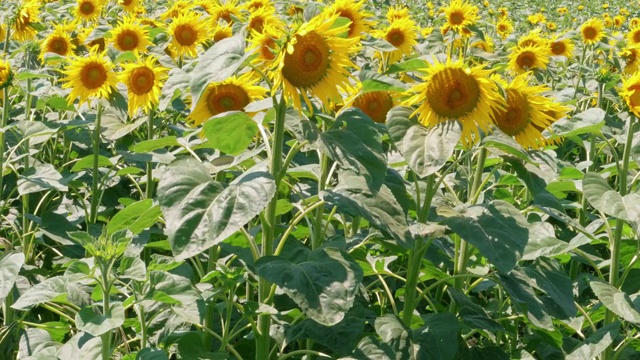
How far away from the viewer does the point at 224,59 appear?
219 cm

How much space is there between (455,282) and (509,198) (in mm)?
780

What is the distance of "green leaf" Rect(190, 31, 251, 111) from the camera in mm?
2111

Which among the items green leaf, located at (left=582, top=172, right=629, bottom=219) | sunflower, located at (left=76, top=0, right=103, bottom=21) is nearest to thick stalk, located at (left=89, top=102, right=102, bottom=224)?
green leaf, located at (left=582, top=172, right=629, bottom=219)

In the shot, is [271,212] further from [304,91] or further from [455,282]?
[455,282]

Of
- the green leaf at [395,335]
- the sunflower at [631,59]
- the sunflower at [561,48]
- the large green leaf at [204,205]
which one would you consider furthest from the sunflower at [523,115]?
the sunflower at [561,48]

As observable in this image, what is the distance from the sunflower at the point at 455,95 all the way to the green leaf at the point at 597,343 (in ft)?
2.62

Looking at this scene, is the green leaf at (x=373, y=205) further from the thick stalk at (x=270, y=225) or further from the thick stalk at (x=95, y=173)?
the thick stalk at (x=95, y=173)

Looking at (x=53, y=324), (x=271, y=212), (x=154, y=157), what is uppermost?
(x=271, y=212)

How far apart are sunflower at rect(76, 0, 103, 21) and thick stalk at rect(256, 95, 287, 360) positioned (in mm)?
4409

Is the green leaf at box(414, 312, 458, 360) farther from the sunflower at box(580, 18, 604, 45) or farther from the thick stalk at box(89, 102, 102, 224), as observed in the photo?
the sunflower at box(580, 18, 604, 45)

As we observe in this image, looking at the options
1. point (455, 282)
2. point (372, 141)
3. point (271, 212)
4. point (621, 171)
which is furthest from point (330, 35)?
point (621, 171)

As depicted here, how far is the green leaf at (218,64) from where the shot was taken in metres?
2.11

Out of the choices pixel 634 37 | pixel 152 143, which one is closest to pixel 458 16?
pixel 634 37

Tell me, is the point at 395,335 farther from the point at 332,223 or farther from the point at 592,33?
the point at 592,33
